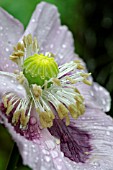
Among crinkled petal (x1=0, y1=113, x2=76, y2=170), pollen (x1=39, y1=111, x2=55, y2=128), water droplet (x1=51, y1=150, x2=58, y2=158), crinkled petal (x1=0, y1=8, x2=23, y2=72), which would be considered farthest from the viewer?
crinkled petal (x1=0, y1=8, x2=23, y2=72)

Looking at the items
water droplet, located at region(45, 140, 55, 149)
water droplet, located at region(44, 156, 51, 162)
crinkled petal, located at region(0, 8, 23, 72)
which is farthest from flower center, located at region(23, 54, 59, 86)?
water droplet, located at region(44, 156, 51, 162)

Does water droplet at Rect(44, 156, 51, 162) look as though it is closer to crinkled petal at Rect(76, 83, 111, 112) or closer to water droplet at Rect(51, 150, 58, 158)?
water droplet at Rect(51, 150, 58, 158)

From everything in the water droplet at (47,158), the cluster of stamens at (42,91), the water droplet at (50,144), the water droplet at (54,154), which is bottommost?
the water droplet at (54,154)

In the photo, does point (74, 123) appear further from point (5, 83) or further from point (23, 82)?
point (5, 83)

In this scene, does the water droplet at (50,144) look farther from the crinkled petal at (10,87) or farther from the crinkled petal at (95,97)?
the crinkled petal at (95,97)

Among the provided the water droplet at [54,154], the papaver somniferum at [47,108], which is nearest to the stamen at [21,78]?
the papaver somniferum at [47,108]

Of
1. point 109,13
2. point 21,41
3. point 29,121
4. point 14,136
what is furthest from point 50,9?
point 109,13

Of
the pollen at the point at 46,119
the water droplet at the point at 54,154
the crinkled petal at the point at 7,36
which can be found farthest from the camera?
the crinkled petal at the point at 7,36

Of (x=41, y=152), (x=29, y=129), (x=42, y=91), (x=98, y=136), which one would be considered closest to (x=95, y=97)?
(x=98, y=136)

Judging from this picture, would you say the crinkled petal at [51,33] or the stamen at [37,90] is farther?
the crinkled petal at [51,33]
